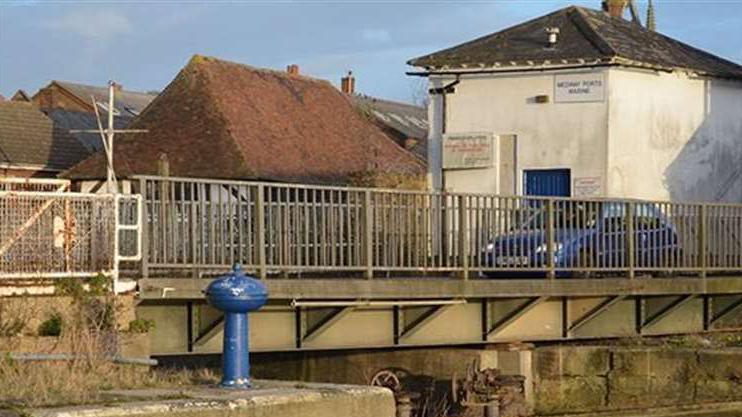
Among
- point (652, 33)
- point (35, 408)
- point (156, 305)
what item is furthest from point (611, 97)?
point (35, 408)

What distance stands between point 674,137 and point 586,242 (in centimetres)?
1399

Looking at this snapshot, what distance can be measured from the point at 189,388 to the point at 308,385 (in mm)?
983

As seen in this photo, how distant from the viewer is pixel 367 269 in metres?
22.0

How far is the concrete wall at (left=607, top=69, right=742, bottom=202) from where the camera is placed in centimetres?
3766

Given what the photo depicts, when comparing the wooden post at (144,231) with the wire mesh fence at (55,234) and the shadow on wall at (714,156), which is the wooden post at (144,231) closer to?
the wire mesh fence at (55,234)

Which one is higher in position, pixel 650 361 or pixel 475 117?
pixel 475 117

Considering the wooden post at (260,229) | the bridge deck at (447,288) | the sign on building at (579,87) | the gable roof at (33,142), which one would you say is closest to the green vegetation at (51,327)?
the bridge deck at (447,288)

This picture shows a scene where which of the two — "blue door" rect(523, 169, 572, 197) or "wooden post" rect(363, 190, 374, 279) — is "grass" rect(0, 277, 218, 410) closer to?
"wooden post" rect(363, 190, 374, 279)

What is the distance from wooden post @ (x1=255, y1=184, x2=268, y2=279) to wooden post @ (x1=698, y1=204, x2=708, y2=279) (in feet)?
32.1

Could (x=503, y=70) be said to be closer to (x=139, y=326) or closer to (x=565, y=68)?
(x=565, y=68)

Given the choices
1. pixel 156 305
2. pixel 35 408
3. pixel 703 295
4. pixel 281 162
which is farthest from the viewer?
pixel 281 162

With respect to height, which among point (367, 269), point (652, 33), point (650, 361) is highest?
point (652, 33)

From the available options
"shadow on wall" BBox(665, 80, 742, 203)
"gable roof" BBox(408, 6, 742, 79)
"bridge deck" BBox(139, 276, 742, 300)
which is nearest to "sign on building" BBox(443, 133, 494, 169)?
"gable roof" BBox(408, 6, 742, 79)

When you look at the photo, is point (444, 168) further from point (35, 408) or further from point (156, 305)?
point (35, 408)
